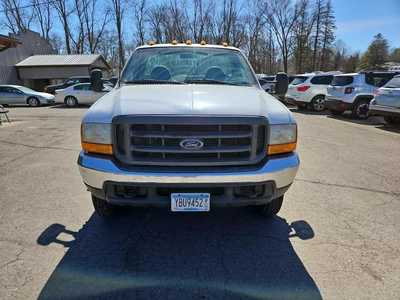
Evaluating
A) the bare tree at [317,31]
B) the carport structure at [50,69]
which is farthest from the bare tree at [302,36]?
the carport structure at [50,69]

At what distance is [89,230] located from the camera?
11.9ft

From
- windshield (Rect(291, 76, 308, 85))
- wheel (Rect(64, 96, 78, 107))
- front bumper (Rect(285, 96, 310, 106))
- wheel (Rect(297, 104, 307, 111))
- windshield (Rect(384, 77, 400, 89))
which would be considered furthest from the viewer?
wheel (Rect(64, 96, 78, 107))

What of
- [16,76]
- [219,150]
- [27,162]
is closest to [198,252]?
[219,150]

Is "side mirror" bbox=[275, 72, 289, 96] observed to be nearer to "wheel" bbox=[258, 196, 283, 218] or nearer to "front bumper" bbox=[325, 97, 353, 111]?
"wheel" bbox=[258, 196, 283, 218]

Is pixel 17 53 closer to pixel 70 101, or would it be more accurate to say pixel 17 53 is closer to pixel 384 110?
pixel 70 101

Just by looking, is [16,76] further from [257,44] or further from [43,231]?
[257,44]

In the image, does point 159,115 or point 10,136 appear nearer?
point 159,115

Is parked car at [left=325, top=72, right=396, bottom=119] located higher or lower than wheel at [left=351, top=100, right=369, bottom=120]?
higher

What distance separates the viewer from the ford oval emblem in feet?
9.55

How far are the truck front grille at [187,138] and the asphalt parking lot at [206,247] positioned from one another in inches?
35.9

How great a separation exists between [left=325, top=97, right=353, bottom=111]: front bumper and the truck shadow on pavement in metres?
11.0

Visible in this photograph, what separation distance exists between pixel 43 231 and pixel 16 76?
33.7m

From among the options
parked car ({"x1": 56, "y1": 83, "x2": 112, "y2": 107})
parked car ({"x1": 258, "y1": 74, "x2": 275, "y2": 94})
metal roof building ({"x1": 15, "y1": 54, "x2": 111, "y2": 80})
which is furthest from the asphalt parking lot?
metal roof building ({"x1": 15, "y1": 54, "x2": 111, "y2": 80})

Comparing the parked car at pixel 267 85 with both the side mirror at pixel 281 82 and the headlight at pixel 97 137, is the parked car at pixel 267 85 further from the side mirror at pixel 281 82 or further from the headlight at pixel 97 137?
the headlight at pixel 97 137
